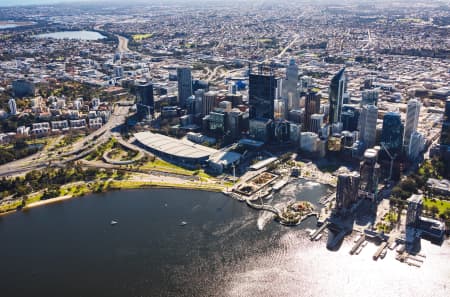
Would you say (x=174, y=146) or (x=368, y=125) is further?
(x=174, y=146)

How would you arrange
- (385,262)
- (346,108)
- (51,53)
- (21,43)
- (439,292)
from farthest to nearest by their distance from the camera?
(21,43) → (51,53) → (346,108) → (385,262) → (439,292)

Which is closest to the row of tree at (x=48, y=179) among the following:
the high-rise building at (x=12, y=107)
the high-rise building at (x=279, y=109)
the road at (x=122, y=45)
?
the high-rise building at (x=279, y=109)

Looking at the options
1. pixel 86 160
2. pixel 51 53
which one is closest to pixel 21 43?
pixel 51 53

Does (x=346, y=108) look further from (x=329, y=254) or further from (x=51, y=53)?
(x=51, y=53)

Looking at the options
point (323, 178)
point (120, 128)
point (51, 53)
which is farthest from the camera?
point (51, 53)

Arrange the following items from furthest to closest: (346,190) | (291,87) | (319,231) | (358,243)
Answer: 1. (291,87)
2. (346,190)
3. (319,231)
4. (358,243)

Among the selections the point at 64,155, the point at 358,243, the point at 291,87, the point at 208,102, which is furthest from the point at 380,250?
the point at 64,155

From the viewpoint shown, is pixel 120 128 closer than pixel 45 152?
No

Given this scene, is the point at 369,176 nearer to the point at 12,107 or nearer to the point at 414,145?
the point at 414,145
